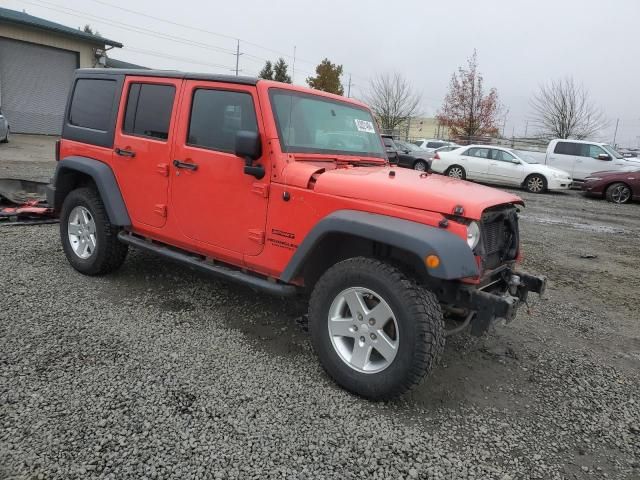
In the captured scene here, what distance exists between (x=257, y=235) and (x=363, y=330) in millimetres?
1082

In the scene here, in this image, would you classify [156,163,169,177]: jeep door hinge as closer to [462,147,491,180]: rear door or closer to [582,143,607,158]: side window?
[462,147,491,180]: rear door

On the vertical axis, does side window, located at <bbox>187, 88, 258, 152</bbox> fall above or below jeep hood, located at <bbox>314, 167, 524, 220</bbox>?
above

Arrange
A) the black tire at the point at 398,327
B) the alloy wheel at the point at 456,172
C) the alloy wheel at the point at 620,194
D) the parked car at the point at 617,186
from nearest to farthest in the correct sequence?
the black tire at the point at 398,327
the parked car at the point at 617,186
the alloy wheel at the point at 620,194
the alloy wheel at the point at 456,172

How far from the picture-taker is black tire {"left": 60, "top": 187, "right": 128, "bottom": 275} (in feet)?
15.1

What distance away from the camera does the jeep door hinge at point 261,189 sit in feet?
11.4

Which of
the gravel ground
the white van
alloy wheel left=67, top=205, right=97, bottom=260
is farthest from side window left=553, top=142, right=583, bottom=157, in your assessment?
alloy wheel left=67, top=205, right=97, bottom=260

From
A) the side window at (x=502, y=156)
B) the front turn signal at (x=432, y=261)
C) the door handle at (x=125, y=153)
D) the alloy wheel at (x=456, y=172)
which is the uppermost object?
the side window at (x=502, y=156)

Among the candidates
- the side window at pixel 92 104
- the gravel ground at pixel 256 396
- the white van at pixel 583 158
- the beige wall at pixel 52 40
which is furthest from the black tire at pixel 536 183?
the beige wall at pixel 52 40

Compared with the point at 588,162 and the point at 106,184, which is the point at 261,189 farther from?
the point at 588,162

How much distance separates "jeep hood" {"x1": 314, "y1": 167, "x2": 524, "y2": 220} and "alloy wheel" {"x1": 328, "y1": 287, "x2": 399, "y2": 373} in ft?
2.00

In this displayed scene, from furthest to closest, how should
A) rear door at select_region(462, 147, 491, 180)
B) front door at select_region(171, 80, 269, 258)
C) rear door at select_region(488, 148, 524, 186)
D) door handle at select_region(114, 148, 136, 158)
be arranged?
rear door at select_region(462, 147, 491, 180) → rear door at select_region(488, 148, 524, 186) → door handle at select_region(114, 148, 136, 158) → front door at select_region(171, 80, 269, 258)

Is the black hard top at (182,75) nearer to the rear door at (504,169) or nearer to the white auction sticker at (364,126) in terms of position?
the white auction sticker at (364,126)

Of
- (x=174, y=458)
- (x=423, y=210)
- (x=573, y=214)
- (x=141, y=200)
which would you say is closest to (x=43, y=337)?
(x=141, y=200)

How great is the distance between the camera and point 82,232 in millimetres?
4887
